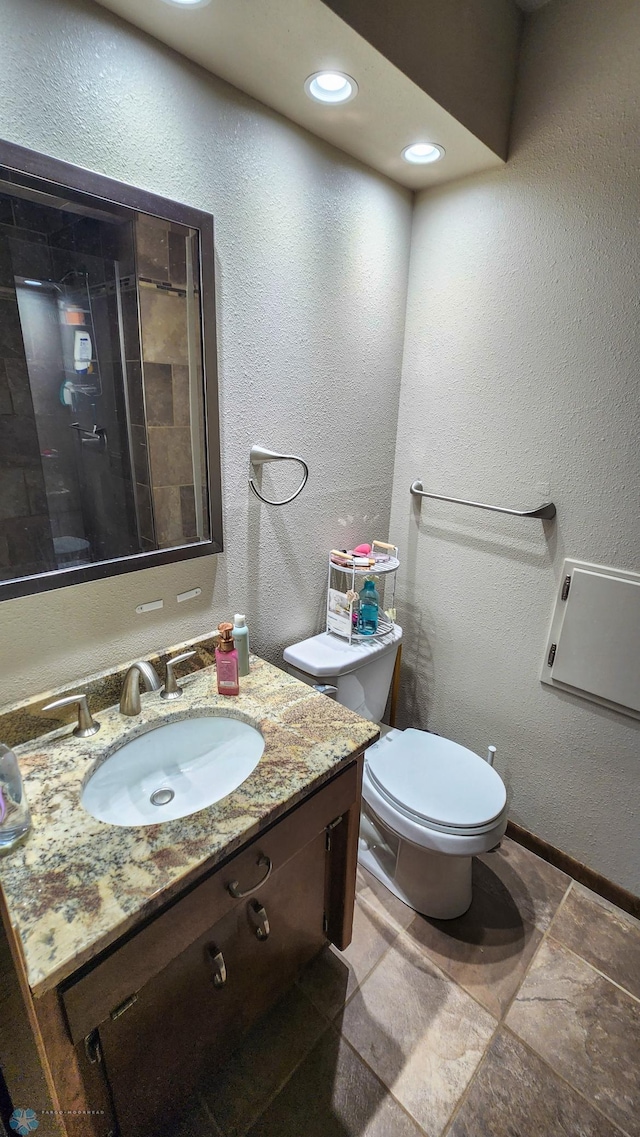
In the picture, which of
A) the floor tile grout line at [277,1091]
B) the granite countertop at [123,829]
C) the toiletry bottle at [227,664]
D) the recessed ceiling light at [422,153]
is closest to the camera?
the granite countertop at [123,829]

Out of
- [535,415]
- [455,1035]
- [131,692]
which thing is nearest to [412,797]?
[455,1035]

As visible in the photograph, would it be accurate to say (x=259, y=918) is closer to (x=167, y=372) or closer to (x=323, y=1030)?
(x=323, y=1030)

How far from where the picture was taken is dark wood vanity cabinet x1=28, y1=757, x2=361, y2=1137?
0.70 metres

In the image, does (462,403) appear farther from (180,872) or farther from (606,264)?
(180,872)

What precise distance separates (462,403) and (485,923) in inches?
62.7

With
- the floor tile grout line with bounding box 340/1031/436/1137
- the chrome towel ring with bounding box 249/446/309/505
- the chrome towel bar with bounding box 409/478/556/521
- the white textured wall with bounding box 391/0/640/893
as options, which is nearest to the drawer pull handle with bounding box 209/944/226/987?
the floor tile grout line with bounding box 340/1031/436/1137

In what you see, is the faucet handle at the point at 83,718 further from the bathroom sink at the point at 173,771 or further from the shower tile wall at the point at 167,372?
the shower tile wall at the point at 167,372

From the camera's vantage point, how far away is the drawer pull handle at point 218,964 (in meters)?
0.89

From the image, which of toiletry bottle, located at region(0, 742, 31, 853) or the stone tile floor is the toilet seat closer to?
the stone tile floor

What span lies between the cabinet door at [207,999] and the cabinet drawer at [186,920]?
0.18 ft

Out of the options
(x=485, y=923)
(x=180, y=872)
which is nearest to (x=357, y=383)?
(x=180, y=872)

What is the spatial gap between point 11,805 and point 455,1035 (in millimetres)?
1175

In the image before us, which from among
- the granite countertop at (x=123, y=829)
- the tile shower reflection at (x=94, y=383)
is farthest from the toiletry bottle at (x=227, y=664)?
the tile shower reflection at (x=94, y=383)

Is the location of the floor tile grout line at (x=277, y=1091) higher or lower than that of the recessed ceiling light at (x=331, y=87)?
lower
